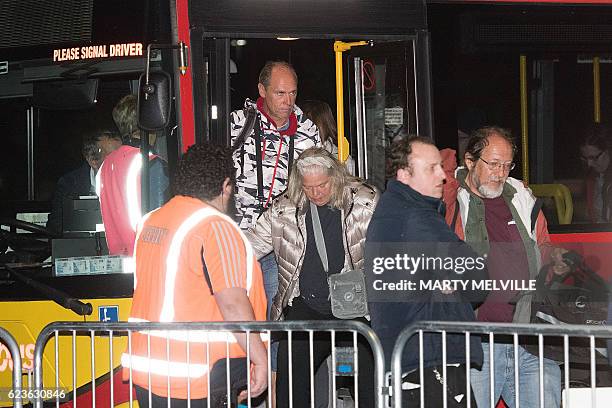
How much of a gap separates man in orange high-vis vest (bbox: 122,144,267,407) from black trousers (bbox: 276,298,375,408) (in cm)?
99

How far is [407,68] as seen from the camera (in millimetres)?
6957

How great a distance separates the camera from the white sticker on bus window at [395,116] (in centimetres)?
698

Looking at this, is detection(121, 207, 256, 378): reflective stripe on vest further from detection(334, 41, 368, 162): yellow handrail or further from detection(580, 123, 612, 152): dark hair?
detection(580, 123, 612, 152): dark hair

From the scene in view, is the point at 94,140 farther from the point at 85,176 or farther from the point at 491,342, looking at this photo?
the point at 491,342

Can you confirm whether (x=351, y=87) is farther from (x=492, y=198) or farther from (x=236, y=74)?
(x=492, y=198)

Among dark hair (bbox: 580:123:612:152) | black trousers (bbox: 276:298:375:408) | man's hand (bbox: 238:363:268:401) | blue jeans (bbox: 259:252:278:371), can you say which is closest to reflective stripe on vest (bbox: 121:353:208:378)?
man's hand (bbox: 238:363:268:401)

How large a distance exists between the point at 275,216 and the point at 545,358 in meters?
1.72

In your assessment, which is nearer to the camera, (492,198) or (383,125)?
(492,198)

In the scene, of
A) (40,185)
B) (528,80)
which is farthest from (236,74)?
(528,80)

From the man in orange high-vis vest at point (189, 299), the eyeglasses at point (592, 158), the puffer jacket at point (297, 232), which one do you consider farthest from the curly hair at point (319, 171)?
the eyeglasses at point (592, 158)

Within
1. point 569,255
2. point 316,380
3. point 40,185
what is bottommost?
point 316,380

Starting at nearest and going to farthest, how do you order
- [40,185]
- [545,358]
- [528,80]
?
1. [545,358]
2. [40,185]
3. [528,80]

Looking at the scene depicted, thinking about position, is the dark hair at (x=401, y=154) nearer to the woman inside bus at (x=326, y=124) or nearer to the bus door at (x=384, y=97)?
the bus door at (x=384, y=97)

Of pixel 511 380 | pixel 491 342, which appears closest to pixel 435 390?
pixel 491 342
